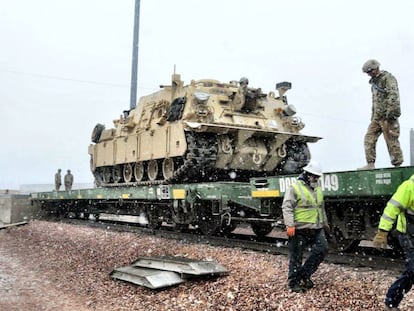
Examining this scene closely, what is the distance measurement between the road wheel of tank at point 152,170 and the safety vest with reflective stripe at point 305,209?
826cm

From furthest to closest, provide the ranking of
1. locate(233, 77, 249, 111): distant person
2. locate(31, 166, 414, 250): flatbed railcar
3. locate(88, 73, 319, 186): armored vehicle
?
1. locate(233, 77, 249, 111): distant person
2. locate(88, 73, 319, 186): armored vehicle
3. locate(31, 166, 414, 250): flatbed railcar

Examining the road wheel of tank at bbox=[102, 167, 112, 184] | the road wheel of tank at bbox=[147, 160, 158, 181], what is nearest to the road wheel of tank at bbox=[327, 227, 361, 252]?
the road wheel of tank at bbox=[147, 160, 158, 181]

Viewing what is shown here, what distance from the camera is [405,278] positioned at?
14.9ft

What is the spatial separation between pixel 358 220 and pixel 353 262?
58 centimetres

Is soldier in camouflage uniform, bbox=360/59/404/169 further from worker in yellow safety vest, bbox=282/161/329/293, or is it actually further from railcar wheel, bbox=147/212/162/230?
railcar wheel, bbox=147/212/162/230

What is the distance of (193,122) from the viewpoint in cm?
1198

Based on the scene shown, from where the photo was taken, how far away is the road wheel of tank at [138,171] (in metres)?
14.6

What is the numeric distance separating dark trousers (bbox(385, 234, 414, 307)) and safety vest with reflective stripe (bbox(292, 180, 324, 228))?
1.18 metres

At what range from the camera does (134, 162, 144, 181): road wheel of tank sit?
47.8 ft

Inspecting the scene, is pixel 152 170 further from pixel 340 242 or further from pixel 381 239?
pixel 381 239

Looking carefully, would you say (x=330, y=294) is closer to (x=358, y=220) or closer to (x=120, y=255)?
(x=358, y=220)

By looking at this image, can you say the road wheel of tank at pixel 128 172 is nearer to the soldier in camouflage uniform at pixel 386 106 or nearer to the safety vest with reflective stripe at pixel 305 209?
the soldier in camouflage uniform at pixel 386 106

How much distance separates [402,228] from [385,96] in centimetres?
292

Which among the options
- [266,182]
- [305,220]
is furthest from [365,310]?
[266,182]
